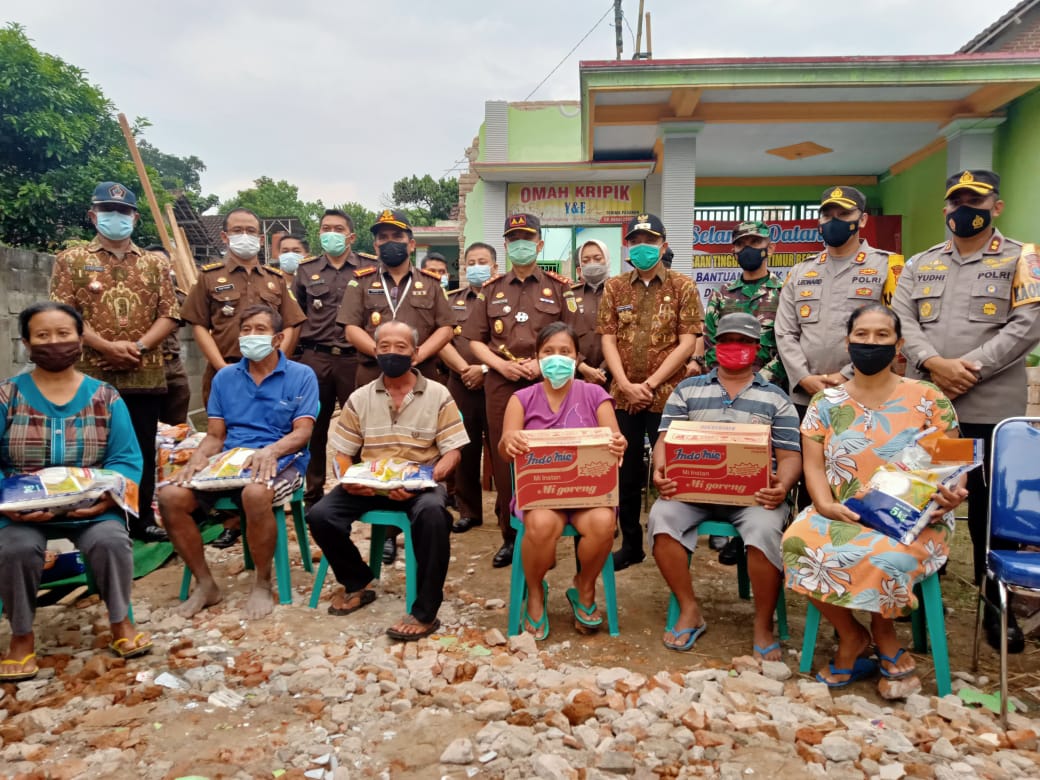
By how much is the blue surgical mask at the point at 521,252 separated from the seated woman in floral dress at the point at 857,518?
2.22 metres

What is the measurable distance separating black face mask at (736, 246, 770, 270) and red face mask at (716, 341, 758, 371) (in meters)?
1.45

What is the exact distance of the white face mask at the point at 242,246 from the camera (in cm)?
521

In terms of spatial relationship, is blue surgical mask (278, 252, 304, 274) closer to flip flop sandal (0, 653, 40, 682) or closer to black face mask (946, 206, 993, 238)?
flip flop sandal (0, 653, 40, 682)

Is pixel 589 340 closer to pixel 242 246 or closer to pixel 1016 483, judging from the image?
pixel 242 246

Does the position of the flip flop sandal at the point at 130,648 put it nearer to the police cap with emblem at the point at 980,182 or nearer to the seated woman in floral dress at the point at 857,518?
the seated woman in floral dress at the point at 857,518

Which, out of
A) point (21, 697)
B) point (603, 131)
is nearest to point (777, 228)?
point (603, 131)

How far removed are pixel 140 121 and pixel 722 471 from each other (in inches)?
546

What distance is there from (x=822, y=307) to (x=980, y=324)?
2.64 feet

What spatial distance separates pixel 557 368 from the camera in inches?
151

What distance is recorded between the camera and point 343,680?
312 centimetres

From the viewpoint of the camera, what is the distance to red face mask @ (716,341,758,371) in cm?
371

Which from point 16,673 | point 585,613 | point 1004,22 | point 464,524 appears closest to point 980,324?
point 585,613

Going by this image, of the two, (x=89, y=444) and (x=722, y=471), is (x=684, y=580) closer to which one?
(x=722, y=471)

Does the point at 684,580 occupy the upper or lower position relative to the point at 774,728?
upper
